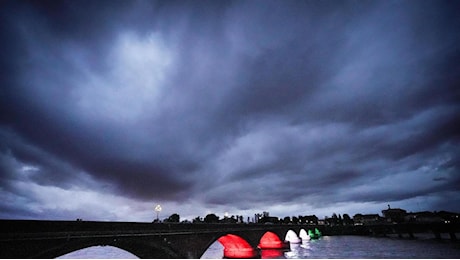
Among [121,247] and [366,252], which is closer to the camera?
[121,247]

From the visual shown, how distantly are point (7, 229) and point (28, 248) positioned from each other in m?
1.88

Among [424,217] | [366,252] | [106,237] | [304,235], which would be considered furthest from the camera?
[424,217]

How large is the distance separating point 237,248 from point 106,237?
3394 cm

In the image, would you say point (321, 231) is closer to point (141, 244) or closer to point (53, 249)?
point (141, 244)

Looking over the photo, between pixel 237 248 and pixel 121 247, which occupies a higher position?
pixel 121 247

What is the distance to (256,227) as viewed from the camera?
52156 mm

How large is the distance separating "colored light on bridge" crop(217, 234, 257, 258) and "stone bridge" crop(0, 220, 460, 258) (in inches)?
185

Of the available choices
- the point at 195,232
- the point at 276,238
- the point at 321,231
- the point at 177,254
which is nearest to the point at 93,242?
the point at 177,254

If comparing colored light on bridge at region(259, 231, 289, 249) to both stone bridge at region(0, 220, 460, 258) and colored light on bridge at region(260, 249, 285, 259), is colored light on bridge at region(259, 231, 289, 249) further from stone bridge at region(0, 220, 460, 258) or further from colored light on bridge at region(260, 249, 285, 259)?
stone bridge at region(0, 220, 460, 258)

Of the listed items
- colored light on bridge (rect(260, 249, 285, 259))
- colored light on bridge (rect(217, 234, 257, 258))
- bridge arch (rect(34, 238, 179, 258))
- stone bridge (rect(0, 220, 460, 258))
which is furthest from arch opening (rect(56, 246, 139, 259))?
bridge arch (rect(34, 238, 179, 258))

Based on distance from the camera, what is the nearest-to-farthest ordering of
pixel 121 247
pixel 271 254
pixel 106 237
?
pixel 106 237 < pixel 121 247 < pixel 271 254

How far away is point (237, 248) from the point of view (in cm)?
5050

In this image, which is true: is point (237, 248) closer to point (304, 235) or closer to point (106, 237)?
point (106, 237)

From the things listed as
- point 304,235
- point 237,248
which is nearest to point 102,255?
point 237,248
